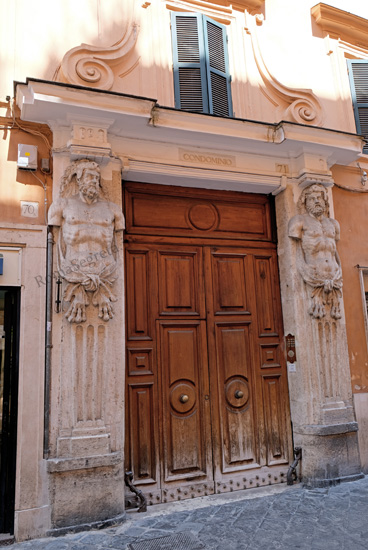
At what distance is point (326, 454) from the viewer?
203 inches

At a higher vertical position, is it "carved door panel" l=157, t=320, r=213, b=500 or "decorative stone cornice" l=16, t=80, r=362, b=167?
"decorative stone cornice" l=16, t=80, r=362, b=167

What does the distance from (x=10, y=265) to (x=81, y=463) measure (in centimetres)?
196

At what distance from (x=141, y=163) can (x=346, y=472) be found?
422 cm

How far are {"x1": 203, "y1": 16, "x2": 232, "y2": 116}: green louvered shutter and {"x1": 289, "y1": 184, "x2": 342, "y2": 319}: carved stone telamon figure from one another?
5.02 ft

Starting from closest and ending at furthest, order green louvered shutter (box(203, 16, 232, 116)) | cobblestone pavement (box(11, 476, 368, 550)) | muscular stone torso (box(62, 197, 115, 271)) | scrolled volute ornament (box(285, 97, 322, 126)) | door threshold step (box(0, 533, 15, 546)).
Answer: cobblestone pavement (box(11, 476, 368, 550)) → door threshold step (box(0, 533, 15, 546)) → muscular stone torso (box(62, 197, 115, 271)) → green louvered shutter (box(203, 16, 232, 116)) → scrolled volute ornament (box(285, 97, 322, 126))

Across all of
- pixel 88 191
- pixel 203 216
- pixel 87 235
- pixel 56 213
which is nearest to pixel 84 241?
pixel 87 235

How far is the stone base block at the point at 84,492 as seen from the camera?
4012mm

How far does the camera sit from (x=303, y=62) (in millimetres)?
6445

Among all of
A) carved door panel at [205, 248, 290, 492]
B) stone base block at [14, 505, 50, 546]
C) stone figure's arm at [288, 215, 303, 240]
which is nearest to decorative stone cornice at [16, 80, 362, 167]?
stone figure's arm at [288, 215, 303, 240]

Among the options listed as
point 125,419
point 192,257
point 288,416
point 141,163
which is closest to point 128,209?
point 141,163

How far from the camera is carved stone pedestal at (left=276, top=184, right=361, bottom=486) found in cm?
519

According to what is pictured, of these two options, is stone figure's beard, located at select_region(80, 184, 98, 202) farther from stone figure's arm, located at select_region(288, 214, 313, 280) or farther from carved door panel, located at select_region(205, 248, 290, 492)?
stone figure's arm, located at select_region(288, 214, 313, 280)

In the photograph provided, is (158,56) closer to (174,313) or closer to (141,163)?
(141,163)

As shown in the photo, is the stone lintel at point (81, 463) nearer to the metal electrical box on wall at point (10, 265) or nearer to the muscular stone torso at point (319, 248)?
the metal electrical box on wall at point (10, 265)
